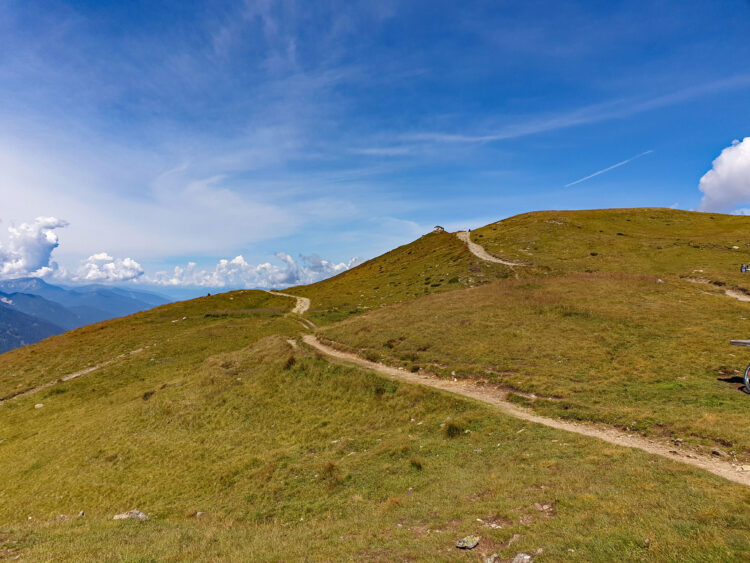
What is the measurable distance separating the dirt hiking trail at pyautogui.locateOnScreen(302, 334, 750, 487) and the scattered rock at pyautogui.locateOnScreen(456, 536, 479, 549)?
30.4 ft

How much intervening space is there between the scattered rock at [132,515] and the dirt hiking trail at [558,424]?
1748 cm

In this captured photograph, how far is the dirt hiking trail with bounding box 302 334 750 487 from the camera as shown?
12.6m

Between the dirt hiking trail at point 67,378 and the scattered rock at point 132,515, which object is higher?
the dirt hiking trail at point 67,378

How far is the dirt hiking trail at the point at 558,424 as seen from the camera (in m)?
12.6

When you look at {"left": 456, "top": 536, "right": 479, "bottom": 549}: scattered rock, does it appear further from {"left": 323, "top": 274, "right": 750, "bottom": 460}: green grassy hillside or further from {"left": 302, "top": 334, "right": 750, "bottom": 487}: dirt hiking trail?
{"left": 323, "top": 274, "right": 750, "bottom": 460}: green grassy hillside

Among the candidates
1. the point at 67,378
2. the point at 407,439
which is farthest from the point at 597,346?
the point at 67,378

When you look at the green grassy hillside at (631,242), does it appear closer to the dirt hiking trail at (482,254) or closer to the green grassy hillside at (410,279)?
the dirt hiking trail at (482,254)

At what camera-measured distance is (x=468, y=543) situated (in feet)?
31.6

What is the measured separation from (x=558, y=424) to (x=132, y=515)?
22.0 meters

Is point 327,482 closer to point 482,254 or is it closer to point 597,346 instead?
point 597,346

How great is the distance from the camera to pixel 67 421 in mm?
Result: 31438

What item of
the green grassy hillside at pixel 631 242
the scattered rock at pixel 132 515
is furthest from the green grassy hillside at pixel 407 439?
the green grassy hillside at pixel 631 242

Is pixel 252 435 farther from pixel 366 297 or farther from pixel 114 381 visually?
pixel 366 297

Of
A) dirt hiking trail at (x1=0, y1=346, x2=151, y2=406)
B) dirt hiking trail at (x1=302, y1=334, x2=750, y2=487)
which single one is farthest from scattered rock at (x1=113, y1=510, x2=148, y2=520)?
dirt hiking trail at (x1=0, y1=346, x2=151, y2=406)
